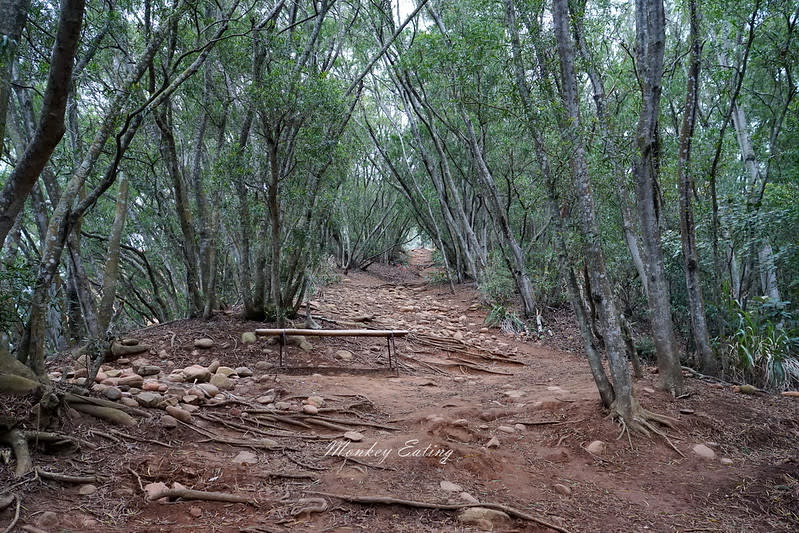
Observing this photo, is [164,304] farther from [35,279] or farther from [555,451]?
[555,451]

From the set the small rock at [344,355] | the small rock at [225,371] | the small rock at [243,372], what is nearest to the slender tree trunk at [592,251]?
the small rock at [344,355]

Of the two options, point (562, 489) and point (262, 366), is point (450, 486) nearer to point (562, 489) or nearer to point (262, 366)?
point (562, 489)

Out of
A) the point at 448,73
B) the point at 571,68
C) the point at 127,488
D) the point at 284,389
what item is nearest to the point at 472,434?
the point at 284,389

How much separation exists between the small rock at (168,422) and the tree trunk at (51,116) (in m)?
1.77

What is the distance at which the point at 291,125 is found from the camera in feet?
20.8

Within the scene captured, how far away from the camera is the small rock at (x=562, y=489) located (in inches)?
136

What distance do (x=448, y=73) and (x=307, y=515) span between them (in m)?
8.44

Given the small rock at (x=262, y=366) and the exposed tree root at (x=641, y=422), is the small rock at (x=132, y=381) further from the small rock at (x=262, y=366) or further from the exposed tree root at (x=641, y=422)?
the exposed tree root at (x=641, y=422)

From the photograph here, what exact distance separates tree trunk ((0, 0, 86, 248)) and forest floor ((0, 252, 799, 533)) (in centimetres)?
159

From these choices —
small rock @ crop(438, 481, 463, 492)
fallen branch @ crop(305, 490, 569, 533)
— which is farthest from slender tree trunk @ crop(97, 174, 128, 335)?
small rock @ crop(438, 481, 463, 492)

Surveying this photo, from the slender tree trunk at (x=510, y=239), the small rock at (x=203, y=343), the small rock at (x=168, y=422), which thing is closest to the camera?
the small rock at (x=168, y=422)

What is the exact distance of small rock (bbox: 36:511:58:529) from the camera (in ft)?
7.73

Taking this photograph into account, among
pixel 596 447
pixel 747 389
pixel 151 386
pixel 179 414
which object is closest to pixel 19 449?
pixel 179 414

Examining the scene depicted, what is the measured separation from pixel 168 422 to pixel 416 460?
202 cm
